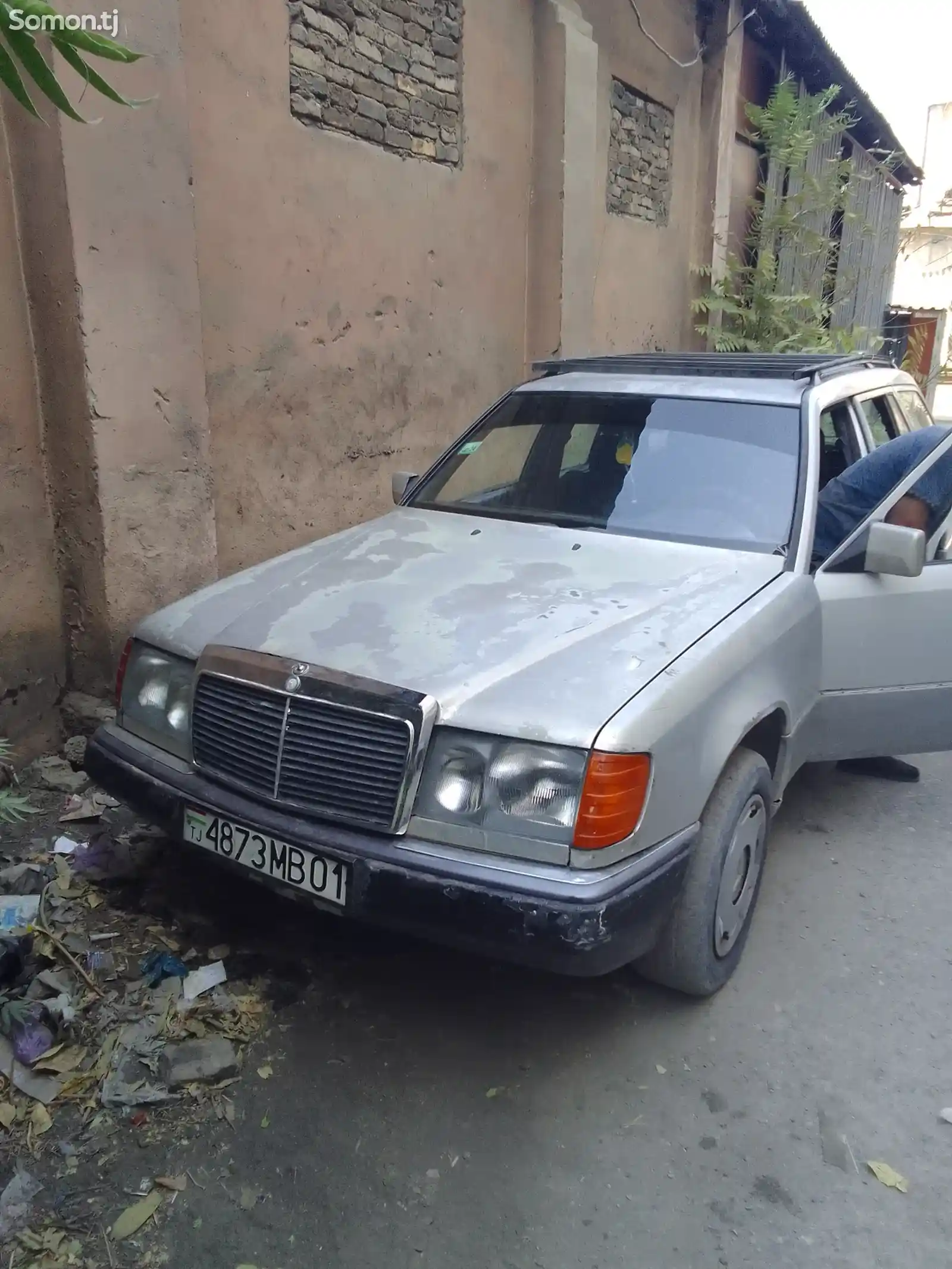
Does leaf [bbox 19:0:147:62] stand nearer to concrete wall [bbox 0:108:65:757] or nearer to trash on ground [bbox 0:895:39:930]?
trash on ground [bbox 0:895:39:930]

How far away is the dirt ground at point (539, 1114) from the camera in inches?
80.3

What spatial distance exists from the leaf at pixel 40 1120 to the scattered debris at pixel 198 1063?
0.90 ft

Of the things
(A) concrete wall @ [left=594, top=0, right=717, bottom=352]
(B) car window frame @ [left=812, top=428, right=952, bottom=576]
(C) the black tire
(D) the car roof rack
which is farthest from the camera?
(A) concrete wall @ [left=594, top=0, right=717, bottom=352]

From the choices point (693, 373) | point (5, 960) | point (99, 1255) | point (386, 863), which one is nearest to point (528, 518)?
point (693, 373)

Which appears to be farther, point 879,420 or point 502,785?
point 879,420

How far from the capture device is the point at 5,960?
266 centimetres

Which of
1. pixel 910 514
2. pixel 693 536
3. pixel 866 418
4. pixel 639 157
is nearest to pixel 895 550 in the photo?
pixel 910 514

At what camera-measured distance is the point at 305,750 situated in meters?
2.40

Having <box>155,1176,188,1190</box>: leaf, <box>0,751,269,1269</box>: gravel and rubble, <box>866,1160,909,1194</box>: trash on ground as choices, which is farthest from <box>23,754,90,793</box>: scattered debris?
<box>866,1160,909,1194</box>: trash on ground

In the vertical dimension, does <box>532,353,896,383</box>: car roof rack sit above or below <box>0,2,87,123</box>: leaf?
below

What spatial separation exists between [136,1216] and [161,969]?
2.59 ft

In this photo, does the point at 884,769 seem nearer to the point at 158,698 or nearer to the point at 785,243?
the point at 158,698

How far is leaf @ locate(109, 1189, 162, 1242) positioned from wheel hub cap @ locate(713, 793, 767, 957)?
1.56 meters

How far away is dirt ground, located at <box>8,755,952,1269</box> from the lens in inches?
80.3
